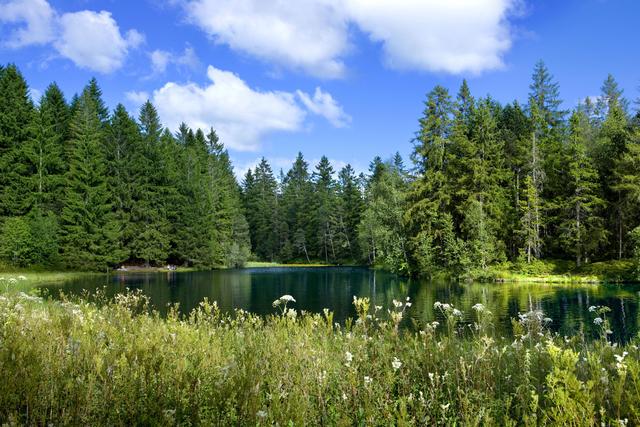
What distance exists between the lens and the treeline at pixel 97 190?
1655 inches

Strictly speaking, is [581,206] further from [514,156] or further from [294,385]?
[294,385]

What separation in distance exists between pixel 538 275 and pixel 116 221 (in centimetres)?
4291

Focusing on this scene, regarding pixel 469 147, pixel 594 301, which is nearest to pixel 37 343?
pixel 594 301

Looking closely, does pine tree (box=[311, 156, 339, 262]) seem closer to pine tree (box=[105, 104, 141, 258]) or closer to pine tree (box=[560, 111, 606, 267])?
pine tree (box=[105, 104, 141, 258])

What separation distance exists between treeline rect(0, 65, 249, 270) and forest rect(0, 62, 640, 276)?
0.14 meters

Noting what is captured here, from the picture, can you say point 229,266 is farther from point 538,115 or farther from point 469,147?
point 538,115

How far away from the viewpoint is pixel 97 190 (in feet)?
154

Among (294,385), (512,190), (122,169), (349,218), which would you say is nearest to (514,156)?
(512,190)

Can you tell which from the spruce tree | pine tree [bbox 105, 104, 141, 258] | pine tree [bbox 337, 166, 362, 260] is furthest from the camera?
pine tree [bbox 337, 166, 362, 260]

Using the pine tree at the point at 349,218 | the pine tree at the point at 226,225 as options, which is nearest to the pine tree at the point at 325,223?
the pine tree at the point at 349,218

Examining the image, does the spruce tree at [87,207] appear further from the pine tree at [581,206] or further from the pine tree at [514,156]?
the pine tree at [581,206]

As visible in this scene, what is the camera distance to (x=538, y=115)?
48781mm

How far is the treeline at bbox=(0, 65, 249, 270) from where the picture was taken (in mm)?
42031

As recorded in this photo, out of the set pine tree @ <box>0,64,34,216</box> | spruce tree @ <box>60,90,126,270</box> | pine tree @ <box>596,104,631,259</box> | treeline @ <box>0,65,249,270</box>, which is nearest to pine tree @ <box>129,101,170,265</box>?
treeline @ <box>0,65,249,270</box>
